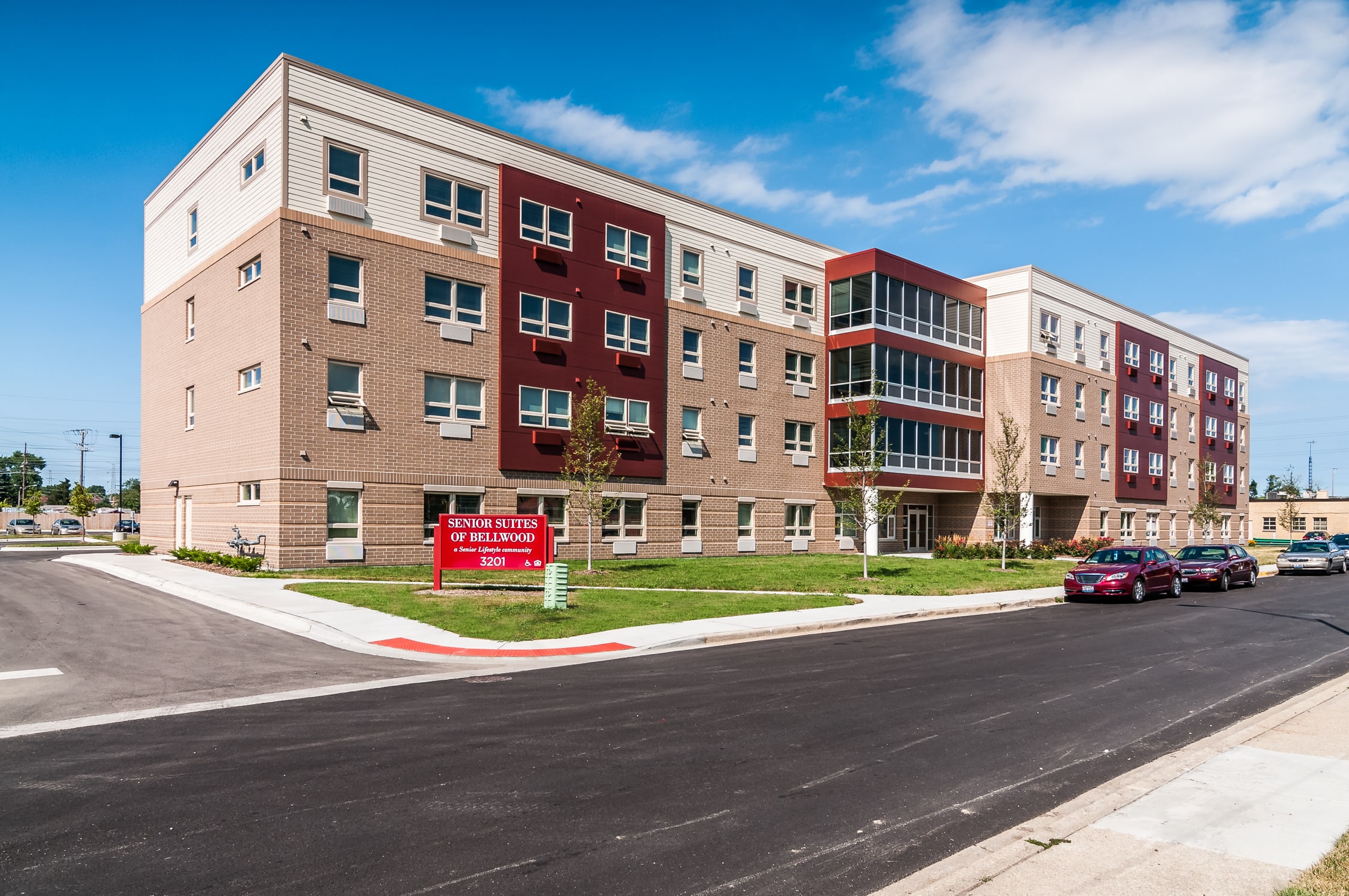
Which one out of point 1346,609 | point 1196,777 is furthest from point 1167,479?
point 1196,777

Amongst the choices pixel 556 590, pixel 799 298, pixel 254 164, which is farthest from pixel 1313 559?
pixel 254 164

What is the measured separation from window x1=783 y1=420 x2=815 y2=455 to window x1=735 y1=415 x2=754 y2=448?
6.23ft

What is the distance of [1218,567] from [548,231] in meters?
24.5

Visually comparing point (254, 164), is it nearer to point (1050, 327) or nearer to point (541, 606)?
point (541, 606)

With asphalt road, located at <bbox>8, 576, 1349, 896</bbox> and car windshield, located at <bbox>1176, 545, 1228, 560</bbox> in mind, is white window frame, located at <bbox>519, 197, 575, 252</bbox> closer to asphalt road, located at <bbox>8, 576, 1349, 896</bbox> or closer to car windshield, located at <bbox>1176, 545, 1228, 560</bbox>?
asphalt road, located at <bbox>8, 576, 1349, 896</bbox>

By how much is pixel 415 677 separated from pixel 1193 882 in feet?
29.7

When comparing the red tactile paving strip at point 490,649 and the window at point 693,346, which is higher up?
the window at point 693,346

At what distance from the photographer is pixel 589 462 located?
26.1 meters

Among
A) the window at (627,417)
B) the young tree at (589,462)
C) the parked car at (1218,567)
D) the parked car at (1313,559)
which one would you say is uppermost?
the window at (627,417)

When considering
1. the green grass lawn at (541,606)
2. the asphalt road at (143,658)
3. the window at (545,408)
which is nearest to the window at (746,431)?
the window at (545,408)

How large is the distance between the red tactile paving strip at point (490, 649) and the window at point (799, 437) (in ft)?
86.8

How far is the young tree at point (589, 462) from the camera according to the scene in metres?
26.7

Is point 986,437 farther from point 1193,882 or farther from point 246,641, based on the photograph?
point 1193,882

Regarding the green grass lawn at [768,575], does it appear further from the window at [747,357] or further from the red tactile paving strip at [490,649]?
the window at [747,357]
